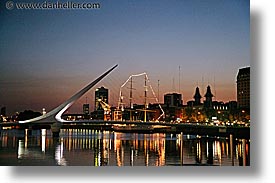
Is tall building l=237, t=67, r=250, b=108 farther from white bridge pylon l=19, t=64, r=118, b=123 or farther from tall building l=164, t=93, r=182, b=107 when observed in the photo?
white bridge pylon l=19, t=64, r=118, b=123

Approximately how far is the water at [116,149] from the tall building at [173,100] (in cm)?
24

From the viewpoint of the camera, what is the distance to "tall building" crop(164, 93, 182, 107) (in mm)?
3941

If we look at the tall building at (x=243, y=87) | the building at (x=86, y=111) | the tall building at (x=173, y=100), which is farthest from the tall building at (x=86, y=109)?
the tall building at (x=243, y=87)

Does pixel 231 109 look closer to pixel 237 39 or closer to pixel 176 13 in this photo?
pixel 237 39

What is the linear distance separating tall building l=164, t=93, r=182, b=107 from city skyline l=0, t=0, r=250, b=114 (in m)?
0.04

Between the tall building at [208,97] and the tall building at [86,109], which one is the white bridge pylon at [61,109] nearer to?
the tall building at [86,109]

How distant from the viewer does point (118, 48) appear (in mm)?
3926

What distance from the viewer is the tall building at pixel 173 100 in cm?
394

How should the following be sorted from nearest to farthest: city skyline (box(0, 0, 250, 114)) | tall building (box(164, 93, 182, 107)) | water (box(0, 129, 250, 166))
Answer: water (box(0, 129, 250, 166)) → city skyline (box(0, 0, 250, 114)) → tall building (box(164, 93, 182, 107))

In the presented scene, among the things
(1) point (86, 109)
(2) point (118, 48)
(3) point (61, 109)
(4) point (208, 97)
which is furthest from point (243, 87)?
(3) point (61, 109)

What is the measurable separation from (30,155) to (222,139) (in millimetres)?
1430

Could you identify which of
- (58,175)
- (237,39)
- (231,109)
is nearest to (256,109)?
(231,109)

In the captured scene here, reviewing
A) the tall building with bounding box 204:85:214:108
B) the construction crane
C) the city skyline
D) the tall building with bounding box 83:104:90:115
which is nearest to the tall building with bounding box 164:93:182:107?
the city skyline

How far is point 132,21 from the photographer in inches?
154
